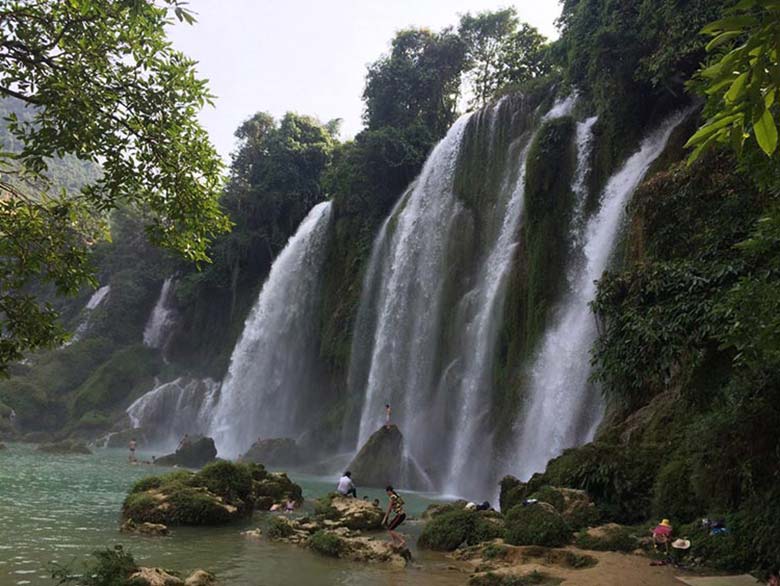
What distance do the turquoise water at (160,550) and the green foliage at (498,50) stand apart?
103 feet

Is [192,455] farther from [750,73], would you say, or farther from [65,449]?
[750,73]

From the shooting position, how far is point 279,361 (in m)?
37.2

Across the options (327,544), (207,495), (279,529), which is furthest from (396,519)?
(207,495)

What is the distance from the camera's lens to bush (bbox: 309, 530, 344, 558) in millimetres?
11141

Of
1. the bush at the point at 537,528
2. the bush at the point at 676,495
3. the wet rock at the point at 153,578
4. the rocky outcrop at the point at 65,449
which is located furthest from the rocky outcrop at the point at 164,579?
the rocky outcrop at the point at 65,449

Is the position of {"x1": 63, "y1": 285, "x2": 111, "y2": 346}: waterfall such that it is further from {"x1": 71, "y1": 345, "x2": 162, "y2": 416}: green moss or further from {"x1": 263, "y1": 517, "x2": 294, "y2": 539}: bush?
{"x1": 263, "y1": 517, "x2": 294, "y2": 539}: bush

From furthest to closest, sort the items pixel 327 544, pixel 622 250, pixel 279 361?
pixel 279 361 → pixel 622 250 → pixel 327 544

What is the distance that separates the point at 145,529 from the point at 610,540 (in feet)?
28.8

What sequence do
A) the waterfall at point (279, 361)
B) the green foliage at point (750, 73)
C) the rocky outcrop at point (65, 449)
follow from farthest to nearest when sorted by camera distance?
1. the waterfall at point (279, 361)
2. the rocky outcrop at point (65, 449)
3. the green foliage at point (750, 73)

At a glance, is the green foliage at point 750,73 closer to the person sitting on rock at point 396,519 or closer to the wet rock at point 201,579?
the wet rock at point 201,579

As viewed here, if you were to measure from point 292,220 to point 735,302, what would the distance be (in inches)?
1653

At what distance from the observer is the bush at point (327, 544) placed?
11141 millimetres

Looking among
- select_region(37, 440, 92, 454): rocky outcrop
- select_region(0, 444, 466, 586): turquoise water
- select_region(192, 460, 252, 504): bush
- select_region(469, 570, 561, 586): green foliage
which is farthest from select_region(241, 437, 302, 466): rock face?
select_region(469, 570, 561, 586): green foliage

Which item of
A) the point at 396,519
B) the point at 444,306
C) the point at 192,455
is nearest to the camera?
the point at 396,519
